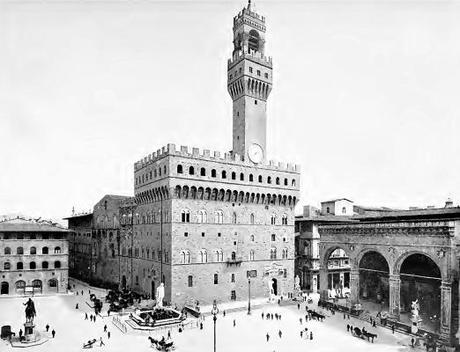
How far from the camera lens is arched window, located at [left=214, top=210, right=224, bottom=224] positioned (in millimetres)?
47119

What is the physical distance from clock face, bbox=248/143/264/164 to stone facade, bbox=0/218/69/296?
30155 millimetres

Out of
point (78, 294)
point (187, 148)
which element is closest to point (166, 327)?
point (187, 148)

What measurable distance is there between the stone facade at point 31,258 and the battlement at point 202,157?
16447mm

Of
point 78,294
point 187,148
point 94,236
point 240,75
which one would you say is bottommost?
point 78,294

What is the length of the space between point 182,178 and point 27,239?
26.7 m

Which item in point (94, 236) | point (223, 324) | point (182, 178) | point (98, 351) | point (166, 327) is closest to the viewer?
point (98, 351)

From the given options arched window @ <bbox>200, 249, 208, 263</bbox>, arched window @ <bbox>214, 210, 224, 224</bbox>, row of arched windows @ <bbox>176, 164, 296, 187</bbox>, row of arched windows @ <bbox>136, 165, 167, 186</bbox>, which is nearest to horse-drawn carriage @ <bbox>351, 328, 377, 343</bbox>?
arched window @ <bbox>200, 249, 208, 263</bbox>

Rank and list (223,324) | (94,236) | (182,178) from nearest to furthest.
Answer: (223,324) < (182,178) < (94,236)

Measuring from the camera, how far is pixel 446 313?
3203 centimetres

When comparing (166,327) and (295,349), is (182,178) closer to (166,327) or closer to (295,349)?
(166,327)

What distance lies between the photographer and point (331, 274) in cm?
5972

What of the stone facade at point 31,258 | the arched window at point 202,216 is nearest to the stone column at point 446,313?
the arched window at point 202,216

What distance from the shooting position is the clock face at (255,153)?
50.5 meters

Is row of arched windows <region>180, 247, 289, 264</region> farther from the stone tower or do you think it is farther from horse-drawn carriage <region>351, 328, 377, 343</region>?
horse-drawn carriage <region>351, 328, 377, 343</region>
